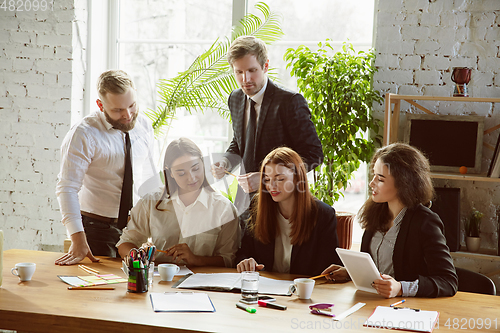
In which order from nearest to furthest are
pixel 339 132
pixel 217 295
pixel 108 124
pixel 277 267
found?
pixel 217 295, pixel 277 267, pixel 108 124, pixel 339 132

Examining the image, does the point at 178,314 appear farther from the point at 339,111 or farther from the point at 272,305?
the point at 339,111

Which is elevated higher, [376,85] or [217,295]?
[376,85]

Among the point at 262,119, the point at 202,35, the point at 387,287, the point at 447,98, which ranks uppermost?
the point at 202,35

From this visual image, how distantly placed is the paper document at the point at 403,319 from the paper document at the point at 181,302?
49 centimetres

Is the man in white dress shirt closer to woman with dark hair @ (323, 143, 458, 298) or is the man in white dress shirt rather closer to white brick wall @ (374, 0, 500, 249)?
woman with dark hair @ (323, 143, 458, 298)

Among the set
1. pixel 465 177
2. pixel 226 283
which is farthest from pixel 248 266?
pixel 465 177

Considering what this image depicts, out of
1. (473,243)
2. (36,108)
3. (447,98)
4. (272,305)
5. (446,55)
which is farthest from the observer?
(36,108)

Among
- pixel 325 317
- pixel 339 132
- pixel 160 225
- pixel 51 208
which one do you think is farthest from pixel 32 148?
pixel 325 317

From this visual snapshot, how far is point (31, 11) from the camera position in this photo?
3363 mm

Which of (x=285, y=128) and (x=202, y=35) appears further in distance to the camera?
(x=202, y=35)

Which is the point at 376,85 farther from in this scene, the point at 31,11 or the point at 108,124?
the point at 31,11

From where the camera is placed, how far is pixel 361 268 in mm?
1634

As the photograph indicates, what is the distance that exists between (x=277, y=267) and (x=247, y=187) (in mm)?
416

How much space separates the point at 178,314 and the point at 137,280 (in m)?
0.27
